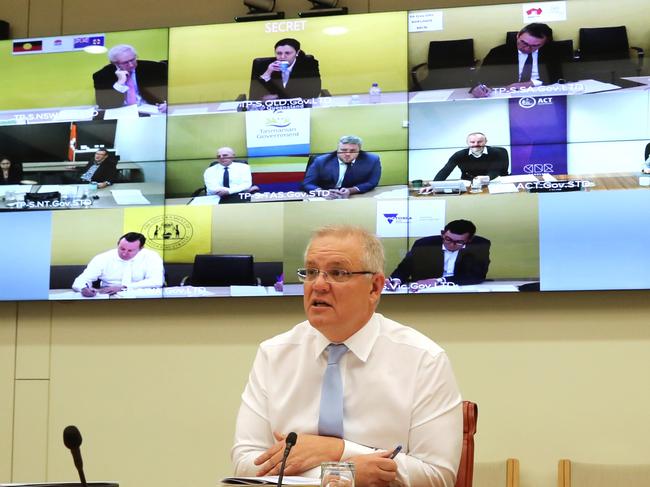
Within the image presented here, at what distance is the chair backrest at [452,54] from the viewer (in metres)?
4.46

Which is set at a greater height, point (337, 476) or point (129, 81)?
point (129, 81)

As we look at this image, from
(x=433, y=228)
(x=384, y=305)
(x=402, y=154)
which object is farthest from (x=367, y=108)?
(x=384, y=305)

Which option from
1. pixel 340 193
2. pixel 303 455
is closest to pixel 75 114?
pixel 340 193

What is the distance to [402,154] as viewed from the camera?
445cm

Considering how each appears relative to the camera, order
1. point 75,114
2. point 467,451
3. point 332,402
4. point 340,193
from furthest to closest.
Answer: point 75,114 → point 340,193 → point 467,451 → point 332,402

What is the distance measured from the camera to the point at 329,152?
4.54 metres

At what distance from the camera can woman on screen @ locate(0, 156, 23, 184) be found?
193 inches

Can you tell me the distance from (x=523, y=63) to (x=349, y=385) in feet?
7.42

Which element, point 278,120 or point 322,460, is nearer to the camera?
point 322,460

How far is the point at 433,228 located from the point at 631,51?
1.21 meters

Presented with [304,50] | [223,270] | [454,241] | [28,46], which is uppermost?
[28,46]

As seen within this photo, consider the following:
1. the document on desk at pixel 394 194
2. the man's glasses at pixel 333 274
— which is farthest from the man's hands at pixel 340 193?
the man's glasses at pixel 333 274

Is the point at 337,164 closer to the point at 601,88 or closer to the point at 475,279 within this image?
the point at 475,279

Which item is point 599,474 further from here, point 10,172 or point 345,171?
point 10,172
